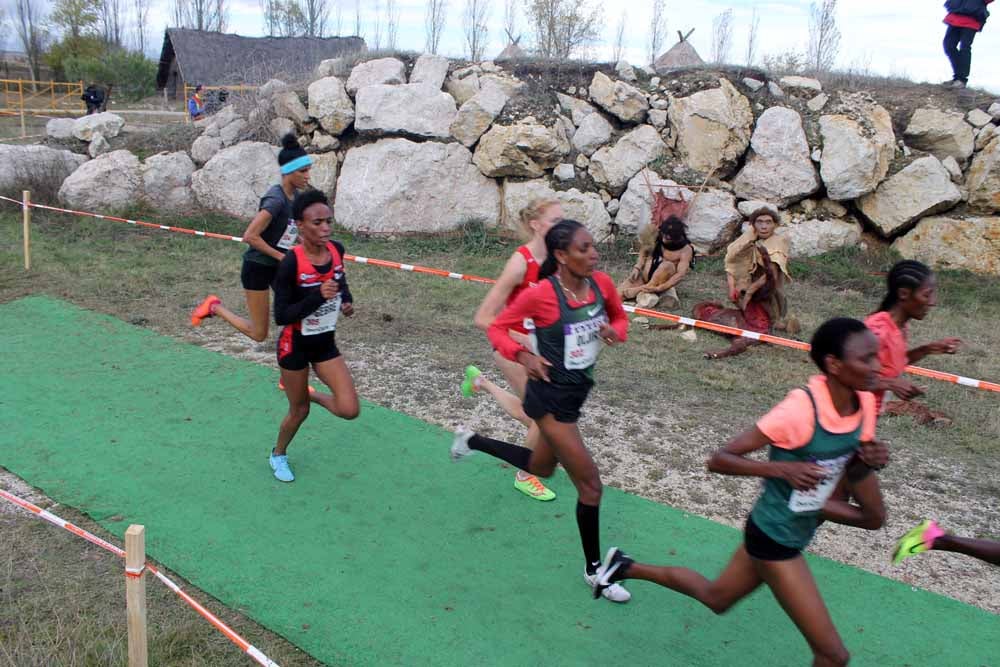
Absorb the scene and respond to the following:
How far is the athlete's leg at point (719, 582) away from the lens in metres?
3.17

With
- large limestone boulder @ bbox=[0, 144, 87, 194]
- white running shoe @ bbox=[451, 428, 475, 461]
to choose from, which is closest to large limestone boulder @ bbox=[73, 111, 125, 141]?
large limestone boulder @ bbox=[0, 144, 87, 194]

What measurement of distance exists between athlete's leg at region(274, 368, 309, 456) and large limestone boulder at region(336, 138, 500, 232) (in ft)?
27.9

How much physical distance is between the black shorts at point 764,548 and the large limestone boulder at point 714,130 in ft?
33.7

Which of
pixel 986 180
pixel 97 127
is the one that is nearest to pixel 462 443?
pixel 986 180

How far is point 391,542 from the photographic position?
4.52 meters

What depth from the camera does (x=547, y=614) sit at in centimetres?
391

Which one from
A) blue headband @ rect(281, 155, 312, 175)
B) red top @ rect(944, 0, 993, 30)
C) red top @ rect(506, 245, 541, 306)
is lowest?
red top @ rect(506, 245, 541, 306)

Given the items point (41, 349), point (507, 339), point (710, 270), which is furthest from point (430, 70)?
point (507, 339)

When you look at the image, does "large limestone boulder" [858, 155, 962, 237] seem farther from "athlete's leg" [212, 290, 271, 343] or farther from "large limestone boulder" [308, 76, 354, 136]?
"athlete's leg" [212, 290, 271, 343]

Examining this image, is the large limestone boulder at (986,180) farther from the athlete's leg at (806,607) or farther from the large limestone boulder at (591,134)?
the athlete's leg at (806,607)

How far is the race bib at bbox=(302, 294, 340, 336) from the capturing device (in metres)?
4.82

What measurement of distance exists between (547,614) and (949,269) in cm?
1028

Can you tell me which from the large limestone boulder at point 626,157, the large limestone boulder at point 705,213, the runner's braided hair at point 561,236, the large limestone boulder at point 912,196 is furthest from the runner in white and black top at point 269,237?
the large limestone boulder at point 912,196

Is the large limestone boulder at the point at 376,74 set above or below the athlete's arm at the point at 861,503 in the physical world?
above
